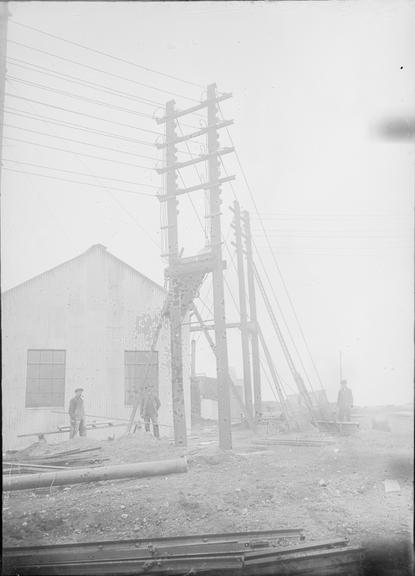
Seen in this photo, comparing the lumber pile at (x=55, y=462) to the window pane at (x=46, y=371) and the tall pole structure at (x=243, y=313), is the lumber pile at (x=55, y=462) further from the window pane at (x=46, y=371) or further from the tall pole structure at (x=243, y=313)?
the tall pole structure at (x=243, y=313)

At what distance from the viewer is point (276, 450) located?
12.0m

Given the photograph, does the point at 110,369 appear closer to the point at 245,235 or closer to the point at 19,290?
the point at 19,290

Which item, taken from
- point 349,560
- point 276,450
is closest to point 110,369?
point 276,450


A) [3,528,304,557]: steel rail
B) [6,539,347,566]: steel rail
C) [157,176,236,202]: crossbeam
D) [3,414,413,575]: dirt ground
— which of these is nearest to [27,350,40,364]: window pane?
[3,414,413,575]: dirt ground

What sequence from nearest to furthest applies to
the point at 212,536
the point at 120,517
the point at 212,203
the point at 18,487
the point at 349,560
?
1. the point at 349,560
2. the point at 212,536
3. the point at 120,517
4. the point at 18,487
5. the point at 212,203

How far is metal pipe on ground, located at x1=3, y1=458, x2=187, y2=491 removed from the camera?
7.41 m

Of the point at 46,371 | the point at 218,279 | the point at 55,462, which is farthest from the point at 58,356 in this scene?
the point at 218,279

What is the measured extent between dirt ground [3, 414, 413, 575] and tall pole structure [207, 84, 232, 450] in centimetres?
77

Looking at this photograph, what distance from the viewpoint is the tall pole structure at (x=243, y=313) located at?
17.8 meters

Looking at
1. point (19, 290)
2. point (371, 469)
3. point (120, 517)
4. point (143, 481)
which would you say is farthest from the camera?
point (19, 290)

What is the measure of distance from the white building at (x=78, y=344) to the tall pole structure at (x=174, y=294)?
325 centimetres

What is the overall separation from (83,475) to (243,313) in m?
11.0

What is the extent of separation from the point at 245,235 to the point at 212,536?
14.5 metres

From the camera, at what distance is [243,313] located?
17.9m
